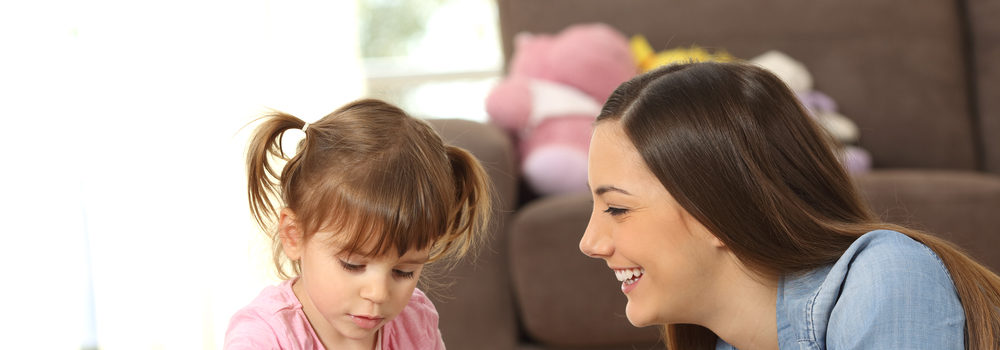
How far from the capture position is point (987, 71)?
90.8 inches

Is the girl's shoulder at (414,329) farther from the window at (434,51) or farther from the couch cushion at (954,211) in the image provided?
the window at (434,51)

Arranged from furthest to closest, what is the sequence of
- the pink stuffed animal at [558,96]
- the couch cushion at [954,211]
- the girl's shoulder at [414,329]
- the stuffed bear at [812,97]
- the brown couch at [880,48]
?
the brown couch at [880,48]
the stuffed bear at [812,97]
the pink stuffed animal at [558,96]
the couch cushion at [954,211]
the girl's shoulder at [414,329]

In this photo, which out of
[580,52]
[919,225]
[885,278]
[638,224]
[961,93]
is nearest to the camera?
[885,278]

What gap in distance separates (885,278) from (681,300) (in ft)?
0.72

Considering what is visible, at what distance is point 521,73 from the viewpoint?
2.18m

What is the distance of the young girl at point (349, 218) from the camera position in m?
1.06

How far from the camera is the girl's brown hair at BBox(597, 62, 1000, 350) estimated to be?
1.04m

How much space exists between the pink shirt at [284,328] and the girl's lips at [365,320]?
0.25 ft

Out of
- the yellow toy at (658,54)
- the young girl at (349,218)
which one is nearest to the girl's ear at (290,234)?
the young girl at (349,218)

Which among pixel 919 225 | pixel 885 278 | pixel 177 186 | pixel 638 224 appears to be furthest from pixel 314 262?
pixel 177 186

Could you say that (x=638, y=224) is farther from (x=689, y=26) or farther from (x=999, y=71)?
(x=999, y=71)

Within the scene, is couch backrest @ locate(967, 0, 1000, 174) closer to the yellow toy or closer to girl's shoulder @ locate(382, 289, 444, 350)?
the yellow toy

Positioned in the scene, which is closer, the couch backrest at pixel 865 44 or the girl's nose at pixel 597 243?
the girl's nose at pixel 597 243

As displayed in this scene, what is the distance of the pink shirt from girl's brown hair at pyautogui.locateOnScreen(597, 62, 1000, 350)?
39 centimetres
